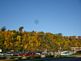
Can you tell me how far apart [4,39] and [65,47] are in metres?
41.8

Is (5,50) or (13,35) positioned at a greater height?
(13,35)

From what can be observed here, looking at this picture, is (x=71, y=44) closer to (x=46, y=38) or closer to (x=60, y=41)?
(x=60, y=41)

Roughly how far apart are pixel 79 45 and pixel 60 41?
2033 cm

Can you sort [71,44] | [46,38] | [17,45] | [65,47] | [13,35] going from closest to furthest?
[17,45] → [13,35] → [46,38] → [65,47] → [71,44]

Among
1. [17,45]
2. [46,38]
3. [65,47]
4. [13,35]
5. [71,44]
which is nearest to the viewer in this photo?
[17,45]

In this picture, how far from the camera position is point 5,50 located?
88.3 m

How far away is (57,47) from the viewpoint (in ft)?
376

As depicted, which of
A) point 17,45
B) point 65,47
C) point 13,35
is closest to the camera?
point 17,45

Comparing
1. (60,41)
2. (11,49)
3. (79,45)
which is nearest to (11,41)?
(11,49)

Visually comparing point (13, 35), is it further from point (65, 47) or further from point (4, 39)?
point (65, 47)

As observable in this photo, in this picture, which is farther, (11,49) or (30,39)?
(30,39)

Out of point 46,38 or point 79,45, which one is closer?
point 46,38

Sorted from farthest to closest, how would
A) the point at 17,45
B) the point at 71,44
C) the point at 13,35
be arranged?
the point at 71,44, the point at 13,35, the point at 17,45

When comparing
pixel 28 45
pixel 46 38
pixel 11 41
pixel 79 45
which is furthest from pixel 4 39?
pixel 79 45
